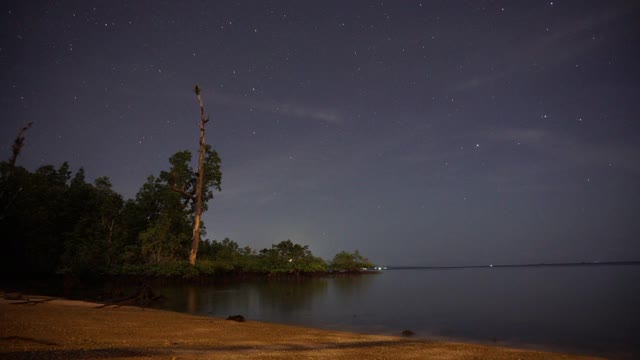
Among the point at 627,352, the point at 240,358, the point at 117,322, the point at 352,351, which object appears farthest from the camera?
the point at 627,352

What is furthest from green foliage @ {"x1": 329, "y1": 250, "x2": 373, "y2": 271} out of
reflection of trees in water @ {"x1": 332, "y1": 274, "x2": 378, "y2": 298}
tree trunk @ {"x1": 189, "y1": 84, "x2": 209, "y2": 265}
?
tree trunk @ {"x1": 189, "y1": 84, "x2": 209, "y2": 265}

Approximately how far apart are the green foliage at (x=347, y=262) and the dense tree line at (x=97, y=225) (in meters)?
45.5

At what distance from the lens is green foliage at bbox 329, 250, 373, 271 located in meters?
92.4

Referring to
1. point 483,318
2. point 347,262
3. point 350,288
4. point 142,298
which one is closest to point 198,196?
point 142,298

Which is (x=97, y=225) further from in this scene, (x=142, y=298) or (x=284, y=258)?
(x=284, y=258)

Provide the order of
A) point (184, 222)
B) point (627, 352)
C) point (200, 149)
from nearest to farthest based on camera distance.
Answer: point (627, 352) → point (200, 149) → point (184, 222)

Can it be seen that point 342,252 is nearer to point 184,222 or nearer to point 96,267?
point 184,222

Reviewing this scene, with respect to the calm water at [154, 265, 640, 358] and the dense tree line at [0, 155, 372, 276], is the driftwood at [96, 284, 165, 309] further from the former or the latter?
the dense tree line at [0, 155, 372, 276]

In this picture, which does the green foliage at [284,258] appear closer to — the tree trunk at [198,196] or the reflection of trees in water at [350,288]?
the reflection of trees in water at [350,288]

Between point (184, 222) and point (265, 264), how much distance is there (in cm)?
1996

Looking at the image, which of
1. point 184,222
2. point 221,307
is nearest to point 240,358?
point 221,307

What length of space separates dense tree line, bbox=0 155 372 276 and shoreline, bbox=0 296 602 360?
91.1 feet

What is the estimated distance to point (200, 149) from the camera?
42.1 m

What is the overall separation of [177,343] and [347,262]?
281ft
